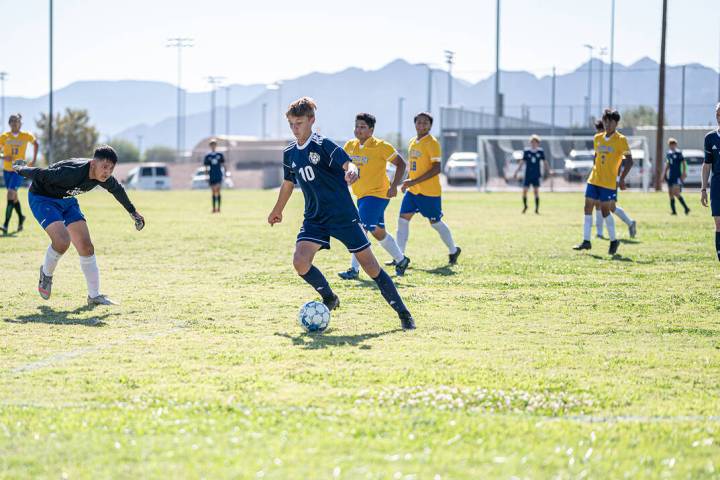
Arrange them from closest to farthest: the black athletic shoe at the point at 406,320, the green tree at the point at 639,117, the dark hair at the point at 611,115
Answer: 1. the black athletic shoe at the point at 406,320
2. the dark hair at the point at 611,115
3. the green tree at the point at 639,117

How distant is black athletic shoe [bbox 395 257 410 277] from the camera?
473 inches

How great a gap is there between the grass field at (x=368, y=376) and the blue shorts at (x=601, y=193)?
2.03 metres

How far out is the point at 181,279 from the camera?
39.2 ft

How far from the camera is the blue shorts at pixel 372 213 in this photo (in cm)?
1176

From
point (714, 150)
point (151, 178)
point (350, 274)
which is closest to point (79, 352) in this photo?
point (350, 274)

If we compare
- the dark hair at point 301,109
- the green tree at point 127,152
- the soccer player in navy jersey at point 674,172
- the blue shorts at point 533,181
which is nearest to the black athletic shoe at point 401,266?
the dark hair at point 301,109

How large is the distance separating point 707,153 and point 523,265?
2.93 metres

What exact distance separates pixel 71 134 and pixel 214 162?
63.9 meters

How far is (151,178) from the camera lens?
59.6 meters

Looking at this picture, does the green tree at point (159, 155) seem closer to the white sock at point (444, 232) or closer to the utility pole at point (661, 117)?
the utility pole at point (661, 117)

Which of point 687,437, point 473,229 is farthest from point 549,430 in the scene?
point 473,229

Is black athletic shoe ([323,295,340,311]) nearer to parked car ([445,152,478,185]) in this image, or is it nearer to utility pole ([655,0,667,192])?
utility pole ([655,0,667,192])

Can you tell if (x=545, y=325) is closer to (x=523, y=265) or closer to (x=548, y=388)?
(x=548, y=388)

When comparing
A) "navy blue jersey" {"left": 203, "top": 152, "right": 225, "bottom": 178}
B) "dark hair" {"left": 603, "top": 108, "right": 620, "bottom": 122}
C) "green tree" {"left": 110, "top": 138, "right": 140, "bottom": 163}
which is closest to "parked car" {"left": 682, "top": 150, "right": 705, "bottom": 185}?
"navy blue jersey" {"left": 203, "top": 152, "right": 225, "bottom": 178}
